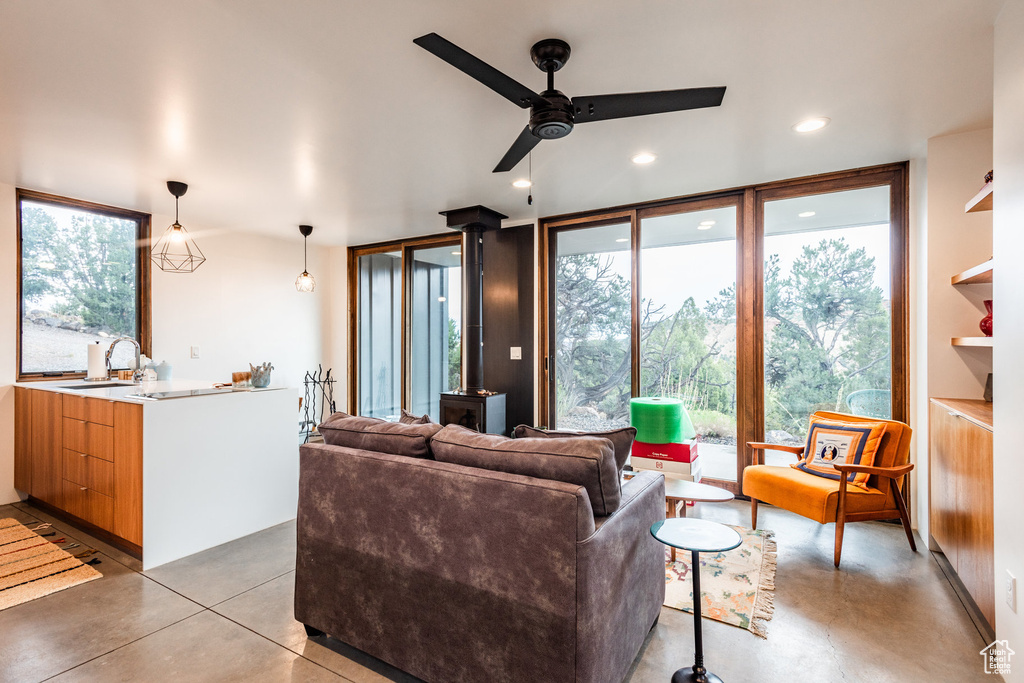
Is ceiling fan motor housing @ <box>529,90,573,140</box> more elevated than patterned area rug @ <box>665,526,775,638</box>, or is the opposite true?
ceiling fan motor housing @ <box>529,90,573,140</box>

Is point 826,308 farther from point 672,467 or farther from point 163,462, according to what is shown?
point 163,462

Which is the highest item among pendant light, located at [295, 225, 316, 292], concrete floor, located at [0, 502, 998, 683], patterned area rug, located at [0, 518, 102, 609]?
pendant light, located at [295, 225, 316, 292]

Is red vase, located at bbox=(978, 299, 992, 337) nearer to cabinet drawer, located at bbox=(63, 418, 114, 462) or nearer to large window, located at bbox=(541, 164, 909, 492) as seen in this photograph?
large window, located at bbox=(541, 164, 909, 492)

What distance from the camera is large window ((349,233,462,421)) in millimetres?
5871

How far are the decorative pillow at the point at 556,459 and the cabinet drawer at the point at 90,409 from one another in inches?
95.5

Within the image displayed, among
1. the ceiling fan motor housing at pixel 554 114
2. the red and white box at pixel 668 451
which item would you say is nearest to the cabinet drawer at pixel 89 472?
the ceiling fan motor housing at pixel 554 114

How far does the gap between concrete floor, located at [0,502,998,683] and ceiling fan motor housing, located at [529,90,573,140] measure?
217 cm

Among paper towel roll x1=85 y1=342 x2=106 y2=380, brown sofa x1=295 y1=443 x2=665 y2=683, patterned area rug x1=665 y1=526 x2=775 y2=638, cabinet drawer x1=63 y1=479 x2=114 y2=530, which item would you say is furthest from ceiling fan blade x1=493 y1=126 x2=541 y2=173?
paper towel roll x1=85 y1=342 x2=106 y2=380

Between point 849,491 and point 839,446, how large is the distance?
0.41 metres

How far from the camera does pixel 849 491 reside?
2.88 metres

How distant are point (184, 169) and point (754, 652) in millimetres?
4447

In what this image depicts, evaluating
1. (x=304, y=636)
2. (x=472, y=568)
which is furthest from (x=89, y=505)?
(x=472, y=568)

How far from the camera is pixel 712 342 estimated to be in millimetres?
4211

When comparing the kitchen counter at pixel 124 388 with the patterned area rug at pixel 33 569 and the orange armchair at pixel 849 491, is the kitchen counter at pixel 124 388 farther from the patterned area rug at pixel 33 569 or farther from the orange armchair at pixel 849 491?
the orange armchair at pixel 849 491
